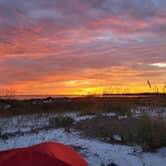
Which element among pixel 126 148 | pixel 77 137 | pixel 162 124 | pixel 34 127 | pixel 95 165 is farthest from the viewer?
pixel 34 127

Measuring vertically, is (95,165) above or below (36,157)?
below

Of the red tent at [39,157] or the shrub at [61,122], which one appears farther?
the shrub at [61,122]

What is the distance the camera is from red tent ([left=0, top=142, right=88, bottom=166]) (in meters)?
3.97

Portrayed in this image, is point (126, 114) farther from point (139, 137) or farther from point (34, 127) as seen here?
point (139, 137)

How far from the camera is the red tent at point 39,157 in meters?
3.97

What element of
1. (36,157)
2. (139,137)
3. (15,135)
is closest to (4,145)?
(15,135)

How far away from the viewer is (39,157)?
4.08 m

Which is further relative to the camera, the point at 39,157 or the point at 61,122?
the point at 61,122

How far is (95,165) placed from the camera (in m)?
6.91

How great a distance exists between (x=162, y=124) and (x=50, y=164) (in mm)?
4961

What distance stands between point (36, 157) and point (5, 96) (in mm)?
12681

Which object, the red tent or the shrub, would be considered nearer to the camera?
the red tent

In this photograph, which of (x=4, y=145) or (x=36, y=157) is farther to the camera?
(x=4, y=145)

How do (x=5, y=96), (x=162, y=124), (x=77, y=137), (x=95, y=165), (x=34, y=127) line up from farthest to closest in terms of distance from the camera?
(x=5, y=96) → (x=34, y=127) → (x=77, y=137) → (x=162, y=124) → (x=95, y=165)
